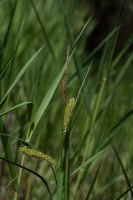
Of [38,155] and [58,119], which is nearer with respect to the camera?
[38,155]

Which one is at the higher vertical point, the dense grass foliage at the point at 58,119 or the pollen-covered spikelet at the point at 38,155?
the dense grass foliage at the point at 58,119

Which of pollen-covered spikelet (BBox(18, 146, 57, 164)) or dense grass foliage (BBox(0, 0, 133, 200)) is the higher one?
dense grass foliage (BBox(0, 0, 133, 200))

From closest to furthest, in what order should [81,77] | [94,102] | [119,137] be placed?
1. [81,77]
2. [94,102]
3. [119,137]

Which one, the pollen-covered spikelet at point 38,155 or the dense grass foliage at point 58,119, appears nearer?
the pollen-covered spikelet at point 38,155

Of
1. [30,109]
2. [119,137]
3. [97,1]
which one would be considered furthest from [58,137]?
[97,1]

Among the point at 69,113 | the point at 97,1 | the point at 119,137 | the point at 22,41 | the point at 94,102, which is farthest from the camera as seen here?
the point at 97,1

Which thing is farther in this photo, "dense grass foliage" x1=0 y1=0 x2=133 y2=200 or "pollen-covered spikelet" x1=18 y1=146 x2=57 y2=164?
"dense grass foliage" x1=0 y1=0 x2=133 y2=200

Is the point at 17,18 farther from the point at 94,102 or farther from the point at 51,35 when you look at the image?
the point at 94,102

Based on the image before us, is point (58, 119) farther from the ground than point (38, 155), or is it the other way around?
point (58, 119)
